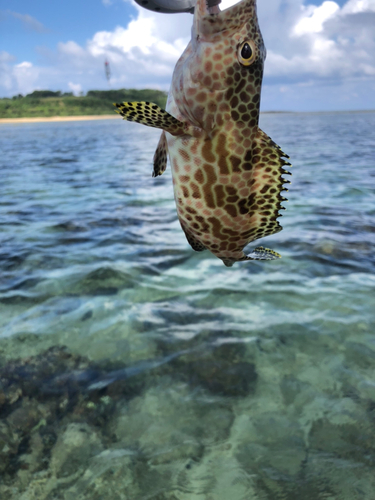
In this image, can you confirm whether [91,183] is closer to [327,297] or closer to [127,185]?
[127,185]

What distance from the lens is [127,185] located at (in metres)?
21.9

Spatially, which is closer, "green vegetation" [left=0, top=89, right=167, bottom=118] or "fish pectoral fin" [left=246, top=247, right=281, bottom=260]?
"fish pectoral fin" [left=246, top=247, right=281, bottom=260]

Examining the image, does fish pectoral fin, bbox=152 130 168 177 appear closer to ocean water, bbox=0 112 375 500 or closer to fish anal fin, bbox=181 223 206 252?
fish anal fin, bbox=181 223 206 252

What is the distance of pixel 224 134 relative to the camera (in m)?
1.97

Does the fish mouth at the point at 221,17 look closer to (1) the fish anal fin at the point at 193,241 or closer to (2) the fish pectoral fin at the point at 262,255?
(1) the fish anal fin at the point at 193,241

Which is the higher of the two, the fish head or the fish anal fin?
the fish head

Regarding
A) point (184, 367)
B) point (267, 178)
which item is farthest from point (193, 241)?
point (184, 367)

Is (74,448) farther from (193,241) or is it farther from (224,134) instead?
(224,134)

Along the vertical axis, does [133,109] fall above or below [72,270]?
above

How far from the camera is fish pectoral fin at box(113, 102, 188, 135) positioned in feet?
5.42

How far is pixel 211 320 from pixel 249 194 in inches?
277

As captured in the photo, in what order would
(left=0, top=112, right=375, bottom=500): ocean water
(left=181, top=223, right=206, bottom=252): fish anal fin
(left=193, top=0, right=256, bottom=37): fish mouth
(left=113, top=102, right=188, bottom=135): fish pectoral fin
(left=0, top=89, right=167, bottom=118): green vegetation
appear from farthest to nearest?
(left=0, top=89, right=167, bottom=118): green vegetation
(left=0, top=112, right=375, bottom=500): ocean water
(left=181, top=223, right=206, bottom=252): fish anal fin
(left=193, top=0, right=256, bottom=37): fish mouth
(left=113, top=102, right=188, bottom=135): fish pectoral fin

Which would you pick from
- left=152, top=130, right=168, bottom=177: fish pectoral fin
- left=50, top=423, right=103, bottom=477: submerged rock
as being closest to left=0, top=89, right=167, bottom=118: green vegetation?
left=50, top=423, right=103, bottom=477: submerged rock

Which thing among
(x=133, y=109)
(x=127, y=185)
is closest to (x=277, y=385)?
(x=133, y=109)
